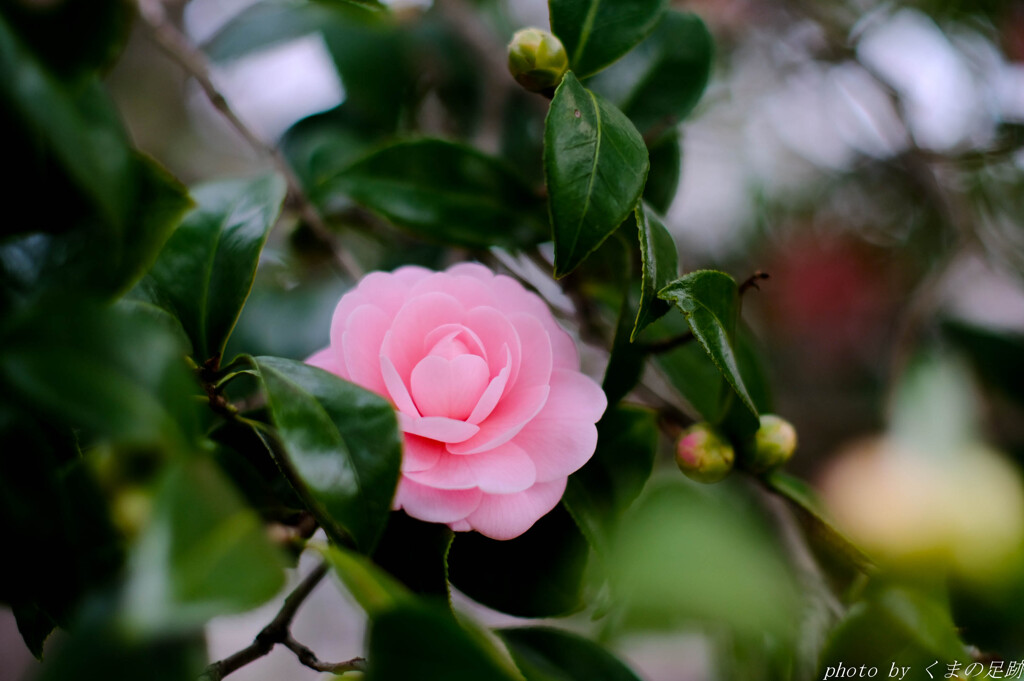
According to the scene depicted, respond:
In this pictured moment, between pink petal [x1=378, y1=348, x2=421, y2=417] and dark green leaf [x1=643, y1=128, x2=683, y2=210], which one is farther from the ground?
dark green leaf [x1=643, y1=128, x2=683, y2=210]

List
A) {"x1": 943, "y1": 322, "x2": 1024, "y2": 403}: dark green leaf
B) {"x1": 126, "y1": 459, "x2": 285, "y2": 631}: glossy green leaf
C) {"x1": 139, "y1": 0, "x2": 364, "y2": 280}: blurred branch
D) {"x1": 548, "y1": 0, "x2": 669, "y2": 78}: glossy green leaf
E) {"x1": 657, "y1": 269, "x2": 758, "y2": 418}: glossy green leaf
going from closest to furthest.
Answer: {"x1": 126, "y1": 459, "x2": 285, "y2": 631}: glossy green leaf < {"x1": 657, "y1": 269, "x2": 758, "y2": 418}: glossy green leaf < {"x1": 548, "y1": 0, "x2": 669, "y2": 78}: glossy green leaf < {"x1": 139, "y1": 0, "x2": 364, "y2": 280}: blurred branch < {"x1": 943, "y1": 322, "x2": 1024, "y2": 403}: dark green leaf

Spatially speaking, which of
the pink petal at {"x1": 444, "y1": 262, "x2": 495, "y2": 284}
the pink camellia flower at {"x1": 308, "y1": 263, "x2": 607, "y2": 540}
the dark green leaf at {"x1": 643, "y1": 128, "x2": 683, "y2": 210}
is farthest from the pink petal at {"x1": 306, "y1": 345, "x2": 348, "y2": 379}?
the dark green leaf at {"x1": 643, "y1": 128, "x2": 683, "y2": 210}


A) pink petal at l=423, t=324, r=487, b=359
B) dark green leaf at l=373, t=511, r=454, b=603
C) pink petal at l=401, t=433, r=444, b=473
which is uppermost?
pink petal at l=423, t=324, r=487, b=359

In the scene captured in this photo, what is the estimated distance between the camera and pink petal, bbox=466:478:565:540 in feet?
1.21

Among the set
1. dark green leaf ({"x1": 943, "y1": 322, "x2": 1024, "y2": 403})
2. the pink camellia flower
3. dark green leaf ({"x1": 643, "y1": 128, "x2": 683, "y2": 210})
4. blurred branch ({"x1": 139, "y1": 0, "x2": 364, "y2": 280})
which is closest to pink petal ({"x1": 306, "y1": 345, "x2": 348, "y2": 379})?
the pink camellia flower

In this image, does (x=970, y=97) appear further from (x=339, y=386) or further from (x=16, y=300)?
(x=16, y=300)

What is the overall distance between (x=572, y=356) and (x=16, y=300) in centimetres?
31

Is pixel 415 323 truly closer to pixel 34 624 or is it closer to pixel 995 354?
pixel 34 624

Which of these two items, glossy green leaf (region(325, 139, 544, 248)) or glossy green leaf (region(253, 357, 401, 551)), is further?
glossy green leaf (region(325, 139, 544, 248))

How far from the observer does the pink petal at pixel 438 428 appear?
36cm

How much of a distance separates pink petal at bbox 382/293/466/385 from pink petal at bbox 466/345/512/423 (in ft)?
0.17

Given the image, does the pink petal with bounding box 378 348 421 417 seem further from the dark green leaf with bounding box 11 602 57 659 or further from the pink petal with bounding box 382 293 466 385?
the dark green leaf with bounding box 11 602 57 659

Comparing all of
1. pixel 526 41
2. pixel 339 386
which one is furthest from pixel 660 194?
pixel 339 386

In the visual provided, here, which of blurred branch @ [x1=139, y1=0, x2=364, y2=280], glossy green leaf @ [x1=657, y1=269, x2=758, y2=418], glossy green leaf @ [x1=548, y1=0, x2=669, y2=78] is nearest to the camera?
glossy green leaf @ [x1=657, y1=269, x2=758, y2=418]
